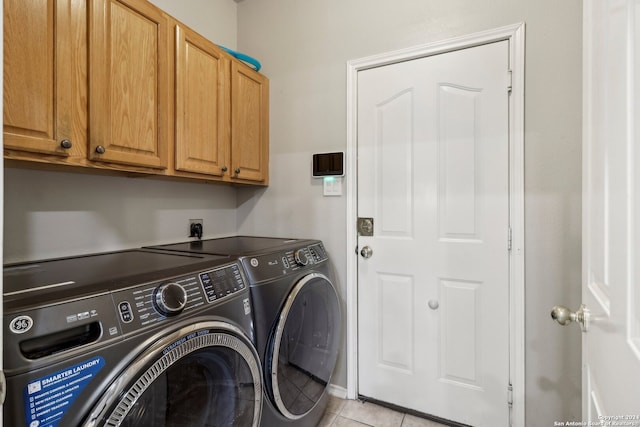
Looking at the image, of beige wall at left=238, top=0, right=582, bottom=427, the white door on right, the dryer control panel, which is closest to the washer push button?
the dryer control panel

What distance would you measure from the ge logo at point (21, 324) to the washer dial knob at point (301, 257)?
0.99 metres

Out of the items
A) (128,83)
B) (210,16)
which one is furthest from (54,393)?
(210,16)

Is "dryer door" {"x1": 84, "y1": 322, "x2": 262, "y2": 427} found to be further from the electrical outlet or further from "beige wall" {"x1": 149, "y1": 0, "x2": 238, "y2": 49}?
"beige wall" {"x1": 149, "y1": 0, "x2": 238, "y2": 49}

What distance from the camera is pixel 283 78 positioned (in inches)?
82.9

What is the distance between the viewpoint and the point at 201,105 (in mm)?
1580

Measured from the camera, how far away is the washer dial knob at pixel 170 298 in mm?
839

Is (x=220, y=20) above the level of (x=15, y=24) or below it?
above

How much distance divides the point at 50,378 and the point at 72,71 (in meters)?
1.01

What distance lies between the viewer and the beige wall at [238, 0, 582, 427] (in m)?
1.41

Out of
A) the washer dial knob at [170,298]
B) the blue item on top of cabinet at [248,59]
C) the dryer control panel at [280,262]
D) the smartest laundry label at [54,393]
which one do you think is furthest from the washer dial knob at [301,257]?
the blue item on top of cabinet at [248,59]

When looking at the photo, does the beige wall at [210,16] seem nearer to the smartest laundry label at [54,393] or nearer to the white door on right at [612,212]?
the smartest laundry label at [54,393]

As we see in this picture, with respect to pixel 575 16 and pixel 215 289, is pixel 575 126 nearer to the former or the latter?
pixel 575 16

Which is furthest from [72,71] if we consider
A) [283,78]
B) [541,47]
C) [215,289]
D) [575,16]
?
[575,16]

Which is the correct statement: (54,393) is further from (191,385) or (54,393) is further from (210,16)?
(210,16)
